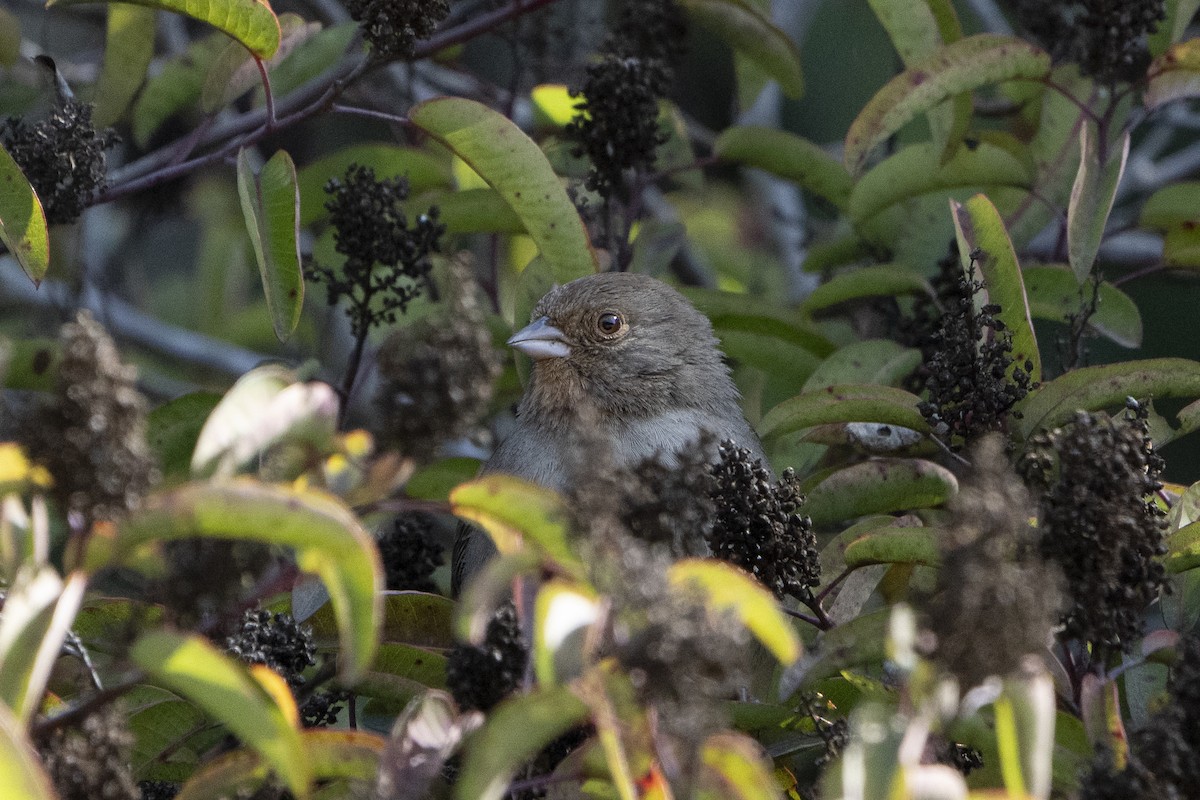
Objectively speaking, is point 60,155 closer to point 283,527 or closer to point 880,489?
point 283,527

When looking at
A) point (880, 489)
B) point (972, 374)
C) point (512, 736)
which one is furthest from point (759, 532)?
point (512, 736)

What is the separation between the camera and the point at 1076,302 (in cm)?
439

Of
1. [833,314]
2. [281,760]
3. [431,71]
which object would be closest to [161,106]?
[431,71]

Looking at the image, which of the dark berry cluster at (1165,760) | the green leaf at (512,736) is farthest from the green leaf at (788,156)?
the green leaf at (512,736)

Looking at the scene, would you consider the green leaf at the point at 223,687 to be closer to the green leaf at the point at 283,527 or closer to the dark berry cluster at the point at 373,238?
the green leaf at the point at 283,527

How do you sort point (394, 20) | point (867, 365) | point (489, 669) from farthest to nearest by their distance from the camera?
1. point (867, 365)
2. point (394, 20)
3. point (489, 669)

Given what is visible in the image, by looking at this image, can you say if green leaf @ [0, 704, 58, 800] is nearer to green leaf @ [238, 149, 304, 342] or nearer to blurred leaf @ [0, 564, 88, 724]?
blurred leaf @ [0, 564, 88, 724]

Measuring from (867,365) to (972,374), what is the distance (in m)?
1.01

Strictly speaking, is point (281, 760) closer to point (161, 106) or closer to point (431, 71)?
point (161, 106)

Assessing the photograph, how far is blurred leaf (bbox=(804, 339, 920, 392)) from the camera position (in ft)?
13.9

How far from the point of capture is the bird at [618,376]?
15.4 ft

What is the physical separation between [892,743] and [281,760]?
0.89 metres

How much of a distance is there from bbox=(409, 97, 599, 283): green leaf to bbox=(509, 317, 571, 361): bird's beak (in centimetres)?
72

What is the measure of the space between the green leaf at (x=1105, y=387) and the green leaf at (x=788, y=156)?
169 cm
